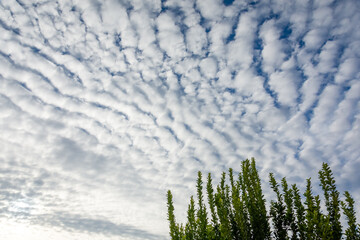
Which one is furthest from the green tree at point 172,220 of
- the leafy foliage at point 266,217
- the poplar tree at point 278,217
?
the poplar tree at point 278,217

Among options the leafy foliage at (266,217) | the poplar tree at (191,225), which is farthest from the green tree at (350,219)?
the poplar tree at (191,225)

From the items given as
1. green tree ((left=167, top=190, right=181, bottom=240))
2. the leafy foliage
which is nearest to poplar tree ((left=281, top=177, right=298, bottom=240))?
the leafy foliage

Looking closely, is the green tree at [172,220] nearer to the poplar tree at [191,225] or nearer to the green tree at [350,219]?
the poplar tree at [191,225]

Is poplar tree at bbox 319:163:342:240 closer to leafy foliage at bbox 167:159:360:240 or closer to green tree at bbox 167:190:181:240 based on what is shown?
leafy foliage at bbox 167:159:360:240

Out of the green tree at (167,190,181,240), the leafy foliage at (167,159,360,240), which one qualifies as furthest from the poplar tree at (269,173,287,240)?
the green tree at (167,190,181,240)

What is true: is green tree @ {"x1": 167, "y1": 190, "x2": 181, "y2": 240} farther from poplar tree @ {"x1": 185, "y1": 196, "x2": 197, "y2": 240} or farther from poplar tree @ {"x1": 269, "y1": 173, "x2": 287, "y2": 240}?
poplar tree @ {"x1": 269, "y1": 173, "x2": 287, "y2": 240}

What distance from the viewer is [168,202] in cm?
920

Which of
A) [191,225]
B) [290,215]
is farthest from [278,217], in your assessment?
[191,225]

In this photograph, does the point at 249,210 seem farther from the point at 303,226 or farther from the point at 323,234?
the point at 323,234

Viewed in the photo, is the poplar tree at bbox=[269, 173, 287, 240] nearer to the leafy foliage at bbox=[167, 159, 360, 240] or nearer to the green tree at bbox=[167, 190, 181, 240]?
the leafy foliage at bbox=[167, 159, 360, 240]

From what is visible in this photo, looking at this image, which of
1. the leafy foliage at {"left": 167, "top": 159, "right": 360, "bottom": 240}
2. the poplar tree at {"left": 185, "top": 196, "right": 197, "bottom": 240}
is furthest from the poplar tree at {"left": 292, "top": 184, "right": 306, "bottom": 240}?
the poplar tree at {"left": 185, "top": 196, "right": 197, "bottom": 240}

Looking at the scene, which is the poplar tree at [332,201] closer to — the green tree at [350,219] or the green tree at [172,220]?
the green tree at [350,219]

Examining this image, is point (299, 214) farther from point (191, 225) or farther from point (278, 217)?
point (191, 225)

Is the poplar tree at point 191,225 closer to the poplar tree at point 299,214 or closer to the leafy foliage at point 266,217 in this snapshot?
the leafy foliage at point 266,217
